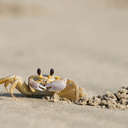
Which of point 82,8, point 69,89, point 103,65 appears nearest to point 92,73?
point 103,65

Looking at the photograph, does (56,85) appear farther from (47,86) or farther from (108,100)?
(108,100)

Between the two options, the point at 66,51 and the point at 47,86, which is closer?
the point at 47,86

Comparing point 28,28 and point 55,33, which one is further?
point 28,28

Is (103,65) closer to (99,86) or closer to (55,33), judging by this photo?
(99,86)

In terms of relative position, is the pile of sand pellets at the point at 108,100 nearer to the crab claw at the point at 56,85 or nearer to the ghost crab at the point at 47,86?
the ghost crab at the point at 47,86

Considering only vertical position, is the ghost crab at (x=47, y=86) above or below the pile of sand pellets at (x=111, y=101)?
above

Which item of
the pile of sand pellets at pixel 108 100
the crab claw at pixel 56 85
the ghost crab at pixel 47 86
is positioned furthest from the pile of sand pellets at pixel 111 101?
the crab claw at pixel 56 85

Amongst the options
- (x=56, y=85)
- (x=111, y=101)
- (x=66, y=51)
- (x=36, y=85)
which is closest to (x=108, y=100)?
(x=111, y=101)
